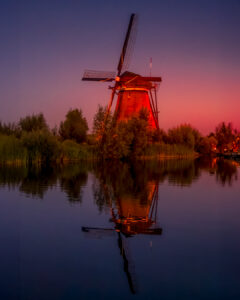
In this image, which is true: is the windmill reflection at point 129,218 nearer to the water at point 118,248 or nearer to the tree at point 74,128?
the water at point 118,248

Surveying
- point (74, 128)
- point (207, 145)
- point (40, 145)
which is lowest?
point (40, 145)

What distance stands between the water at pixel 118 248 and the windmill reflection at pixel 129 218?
0.7 inches

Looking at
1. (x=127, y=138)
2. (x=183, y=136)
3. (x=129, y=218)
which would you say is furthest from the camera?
(x=183, y=136)

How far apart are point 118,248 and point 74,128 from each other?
31.0 metres

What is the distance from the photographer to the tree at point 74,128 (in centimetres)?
3494

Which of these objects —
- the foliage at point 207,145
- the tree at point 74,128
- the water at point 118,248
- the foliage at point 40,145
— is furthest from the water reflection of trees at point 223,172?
the foliage at point 207,145

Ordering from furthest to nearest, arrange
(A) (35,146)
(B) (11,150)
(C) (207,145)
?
(C) (207,145), (A) (35,146), (B) (11,150)

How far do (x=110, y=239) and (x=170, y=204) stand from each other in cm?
353

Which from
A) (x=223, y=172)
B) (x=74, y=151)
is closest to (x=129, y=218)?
(x=223, y=172)

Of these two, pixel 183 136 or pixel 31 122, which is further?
pixel 183 136

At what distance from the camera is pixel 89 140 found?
34438mm

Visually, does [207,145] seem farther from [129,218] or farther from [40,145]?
[129,218]

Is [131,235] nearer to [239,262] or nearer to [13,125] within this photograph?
[239,262]

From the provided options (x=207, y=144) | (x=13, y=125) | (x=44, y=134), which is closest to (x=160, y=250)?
(x=44, y=134)
